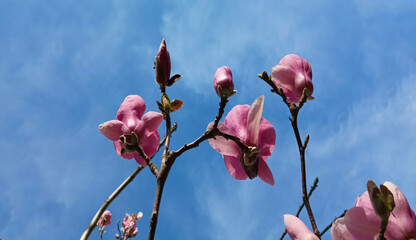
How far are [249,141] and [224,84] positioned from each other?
0.88ft

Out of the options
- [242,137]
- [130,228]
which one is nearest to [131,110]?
[242,137]

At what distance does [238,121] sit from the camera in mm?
1499

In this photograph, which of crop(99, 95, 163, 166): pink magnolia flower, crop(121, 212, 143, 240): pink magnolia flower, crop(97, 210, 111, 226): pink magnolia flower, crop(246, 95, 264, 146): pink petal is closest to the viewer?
crop(246, 95, 264, 146): pink petal

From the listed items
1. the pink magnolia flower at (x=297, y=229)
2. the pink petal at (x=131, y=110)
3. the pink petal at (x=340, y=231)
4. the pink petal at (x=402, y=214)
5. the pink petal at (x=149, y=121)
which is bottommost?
the pink petal at (x=402, y=214)

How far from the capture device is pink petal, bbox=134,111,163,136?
1.51 meters

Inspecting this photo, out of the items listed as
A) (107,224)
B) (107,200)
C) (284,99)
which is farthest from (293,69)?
(107,224)

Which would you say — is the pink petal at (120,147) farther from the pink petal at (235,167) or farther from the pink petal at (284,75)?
the pink petal at (284,75)

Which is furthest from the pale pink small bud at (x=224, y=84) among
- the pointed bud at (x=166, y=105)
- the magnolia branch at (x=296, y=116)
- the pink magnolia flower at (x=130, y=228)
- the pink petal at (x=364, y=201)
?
the pink magnolia flower at (x=130, y=228)

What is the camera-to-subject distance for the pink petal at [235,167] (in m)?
1.55

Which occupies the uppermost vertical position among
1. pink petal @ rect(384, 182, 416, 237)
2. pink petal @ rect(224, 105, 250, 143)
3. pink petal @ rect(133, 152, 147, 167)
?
pink petal @ rect(133, 152, 147, 167)

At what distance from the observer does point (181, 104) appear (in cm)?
151

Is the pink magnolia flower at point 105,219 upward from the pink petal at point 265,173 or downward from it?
upward

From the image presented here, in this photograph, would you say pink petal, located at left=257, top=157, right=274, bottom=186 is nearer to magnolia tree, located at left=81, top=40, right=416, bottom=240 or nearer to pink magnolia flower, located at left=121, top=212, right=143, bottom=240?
magnolia tree, located at left=81, top=40, right=416, bottom=240

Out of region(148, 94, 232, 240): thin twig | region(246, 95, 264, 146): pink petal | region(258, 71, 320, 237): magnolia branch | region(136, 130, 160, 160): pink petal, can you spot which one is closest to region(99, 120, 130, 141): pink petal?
region(136, 130, 160, 160): pink petal
